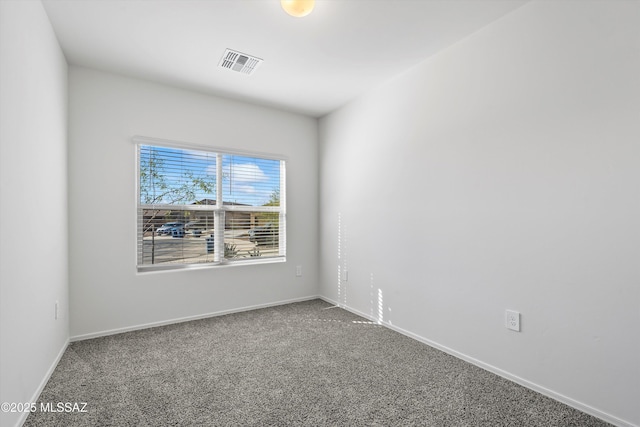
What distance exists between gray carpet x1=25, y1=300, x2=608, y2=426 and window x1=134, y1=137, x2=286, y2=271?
0.88 meters

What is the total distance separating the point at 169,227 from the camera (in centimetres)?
327

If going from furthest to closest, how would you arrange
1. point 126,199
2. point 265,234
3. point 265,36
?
point 265,234 → point 126,199 → point 265,36

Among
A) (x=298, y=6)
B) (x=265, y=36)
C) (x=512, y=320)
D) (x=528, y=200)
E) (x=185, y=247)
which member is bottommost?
(x=512, y=320)

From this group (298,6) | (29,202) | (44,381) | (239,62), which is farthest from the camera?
(239,62)

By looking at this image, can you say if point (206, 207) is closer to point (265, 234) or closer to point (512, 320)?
point (265, 234)

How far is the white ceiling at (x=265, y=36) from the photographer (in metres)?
2.08

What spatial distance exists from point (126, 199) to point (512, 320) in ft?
11.2

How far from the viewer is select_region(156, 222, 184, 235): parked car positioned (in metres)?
3.23

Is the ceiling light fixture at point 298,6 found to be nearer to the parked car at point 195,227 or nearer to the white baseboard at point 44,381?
the parked car at point 195,227

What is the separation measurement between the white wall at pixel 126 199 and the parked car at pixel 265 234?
0.33 m

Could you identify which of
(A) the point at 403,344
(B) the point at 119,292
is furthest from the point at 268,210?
(A) the point at 403,344

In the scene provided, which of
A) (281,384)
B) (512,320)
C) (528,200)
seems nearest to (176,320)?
(281,384)

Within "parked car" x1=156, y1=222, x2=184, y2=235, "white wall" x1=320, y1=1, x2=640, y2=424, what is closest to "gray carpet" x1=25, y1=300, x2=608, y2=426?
"white wall" x1=320, y1=1, x2=640, y2=424

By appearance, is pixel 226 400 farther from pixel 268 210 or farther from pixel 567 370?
pixel 268 210
